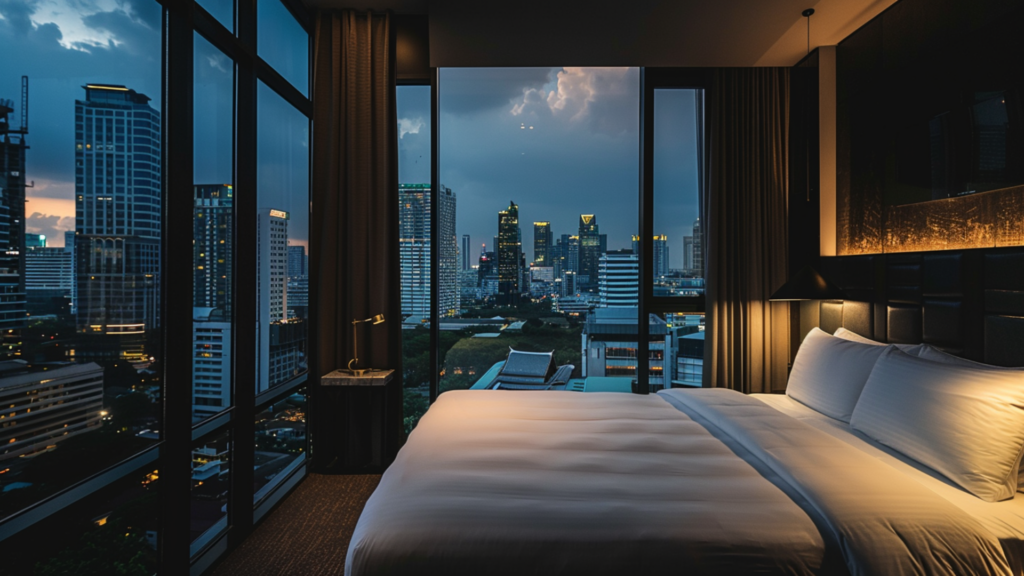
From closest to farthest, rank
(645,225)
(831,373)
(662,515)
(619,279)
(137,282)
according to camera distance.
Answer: (662,515) → (137,282) → (831,373) → (645,225) → (619,279)

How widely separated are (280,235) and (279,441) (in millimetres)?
1267

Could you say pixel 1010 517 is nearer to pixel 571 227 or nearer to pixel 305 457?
pixel 571 227

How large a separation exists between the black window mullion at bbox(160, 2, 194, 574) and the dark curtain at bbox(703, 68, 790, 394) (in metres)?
3.20

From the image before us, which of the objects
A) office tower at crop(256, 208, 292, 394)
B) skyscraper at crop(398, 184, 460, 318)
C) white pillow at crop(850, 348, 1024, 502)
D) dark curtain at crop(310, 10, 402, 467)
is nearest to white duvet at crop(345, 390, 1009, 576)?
white pillow at crop(850, 348, 1024, 502)

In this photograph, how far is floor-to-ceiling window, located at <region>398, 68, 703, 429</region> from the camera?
3561 millimetres

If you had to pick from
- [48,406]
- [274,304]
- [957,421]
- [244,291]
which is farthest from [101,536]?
[957,421]

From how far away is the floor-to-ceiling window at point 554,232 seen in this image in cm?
356

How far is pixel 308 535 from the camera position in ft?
7.68

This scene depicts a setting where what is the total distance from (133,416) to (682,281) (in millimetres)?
3373

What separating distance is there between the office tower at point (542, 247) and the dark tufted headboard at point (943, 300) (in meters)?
1.97

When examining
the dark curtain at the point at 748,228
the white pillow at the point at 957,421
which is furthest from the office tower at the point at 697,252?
the white pillow at the point at 957,421

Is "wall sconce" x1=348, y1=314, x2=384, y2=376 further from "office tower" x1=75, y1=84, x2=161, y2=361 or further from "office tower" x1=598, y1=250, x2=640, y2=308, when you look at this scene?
"office tower" x1=598, y1=250, x2=640, y2=308

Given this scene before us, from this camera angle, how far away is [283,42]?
291cm

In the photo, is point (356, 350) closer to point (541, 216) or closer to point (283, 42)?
point (541, 216)
